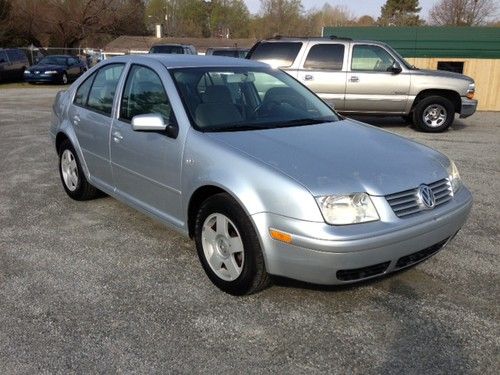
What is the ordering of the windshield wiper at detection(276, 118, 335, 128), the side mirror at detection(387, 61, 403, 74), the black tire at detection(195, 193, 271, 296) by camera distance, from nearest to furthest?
the black tire at detection(195, 193, 271, 296) < the windshield wiper at detection(276, 118, 335, 128) < the side mirror at detection(387, 61, 403, 74)

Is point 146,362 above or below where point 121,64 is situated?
below

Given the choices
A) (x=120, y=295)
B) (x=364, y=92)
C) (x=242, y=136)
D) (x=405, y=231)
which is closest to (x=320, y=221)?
(x=405, y=231)

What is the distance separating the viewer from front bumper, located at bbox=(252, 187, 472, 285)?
2.79 m

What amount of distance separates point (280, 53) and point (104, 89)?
6.57m

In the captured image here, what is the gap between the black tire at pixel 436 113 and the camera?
10.5m

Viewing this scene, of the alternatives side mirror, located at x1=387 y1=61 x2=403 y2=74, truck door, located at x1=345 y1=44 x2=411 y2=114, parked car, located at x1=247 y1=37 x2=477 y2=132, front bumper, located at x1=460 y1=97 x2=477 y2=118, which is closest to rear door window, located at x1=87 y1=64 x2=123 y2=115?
parked car, located at x1=247 y1=37 x2=477 y2=132

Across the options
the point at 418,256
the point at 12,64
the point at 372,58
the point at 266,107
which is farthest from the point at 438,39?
the point at 12,64

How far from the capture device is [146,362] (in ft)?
8.77

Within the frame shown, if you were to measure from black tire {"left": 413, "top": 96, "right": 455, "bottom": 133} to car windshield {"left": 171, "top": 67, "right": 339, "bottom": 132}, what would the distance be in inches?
262

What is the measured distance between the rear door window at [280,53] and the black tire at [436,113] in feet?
9.37

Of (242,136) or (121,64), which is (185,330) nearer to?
(242,136)

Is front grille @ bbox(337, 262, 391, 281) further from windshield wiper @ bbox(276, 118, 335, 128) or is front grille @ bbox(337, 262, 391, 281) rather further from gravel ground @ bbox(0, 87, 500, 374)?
windshield wiper @ bbox(276, 118, 335, 128)

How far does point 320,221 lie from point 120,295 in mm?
1507

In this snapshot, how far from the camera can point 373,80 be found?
1034 cm
